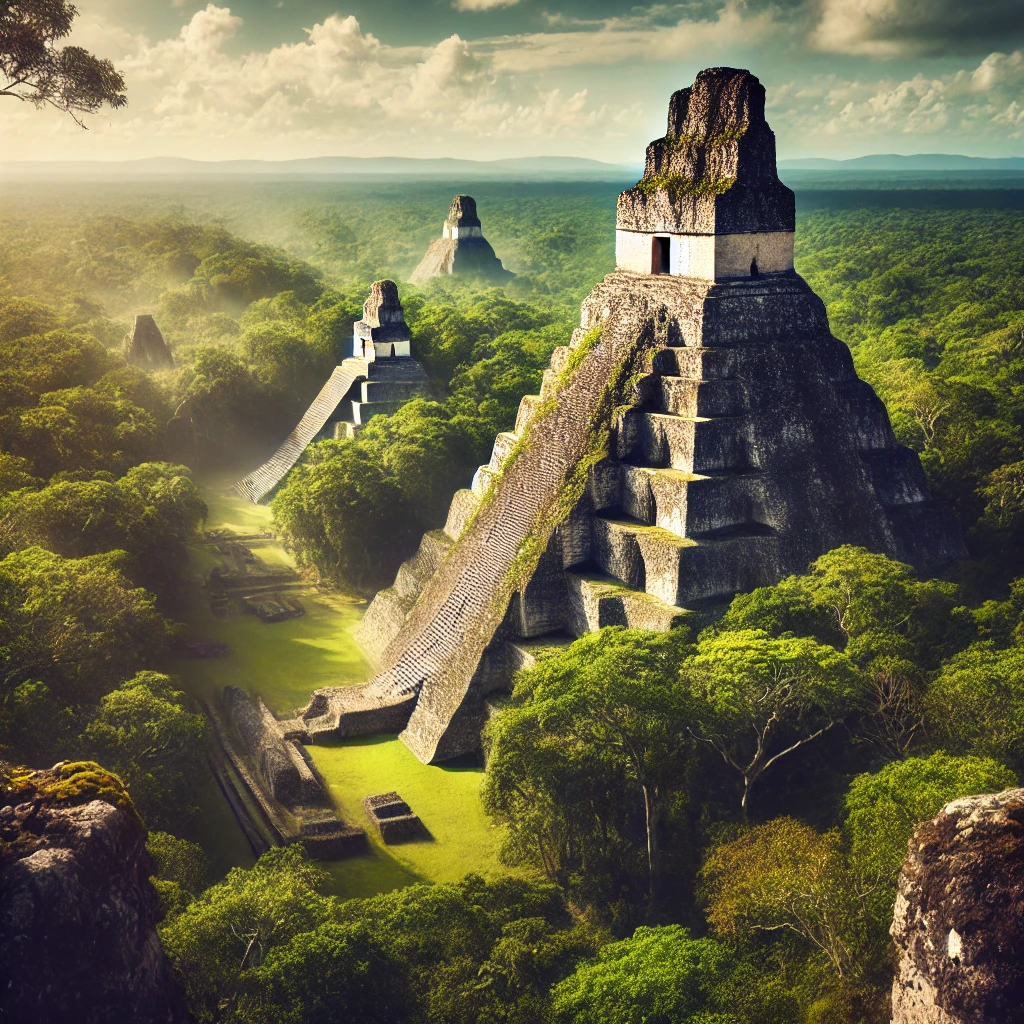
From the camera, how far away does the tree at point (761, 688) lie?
1373 centimetres

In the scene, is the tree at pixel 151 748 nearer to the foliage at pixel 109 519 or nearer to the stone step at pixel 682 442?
the foliage at pixel 109 519

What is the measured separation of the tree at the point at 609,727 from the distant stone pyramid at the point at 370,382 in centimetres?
1640

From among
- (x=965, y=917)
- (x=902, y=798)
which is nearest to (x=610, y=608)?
(x=902, y=798)

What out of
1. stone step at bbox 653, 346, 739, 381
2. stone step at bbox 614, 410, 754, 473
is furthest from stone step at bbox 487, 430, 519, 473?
stone step at bbox 653, 346, 739, 381

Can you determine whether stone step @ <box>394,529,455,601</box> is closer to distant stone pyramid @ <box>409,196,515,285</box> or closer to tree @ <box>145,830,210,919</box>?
tree @ <box>145,830,210,919</box>

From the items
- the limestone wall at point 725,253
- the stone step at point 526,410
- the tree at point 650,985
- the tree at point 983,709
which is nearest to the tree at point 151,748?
the tree at point 650,985

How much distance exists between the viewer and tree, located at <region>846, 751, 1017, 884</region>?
11.6m

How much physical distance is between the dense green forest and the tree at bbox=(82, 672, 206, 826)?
0.12 ft

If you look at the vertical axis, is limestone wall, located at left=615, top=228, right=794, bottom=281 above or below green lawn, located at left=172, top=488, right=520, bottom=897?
above

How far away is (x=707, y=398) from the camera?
17859 mm

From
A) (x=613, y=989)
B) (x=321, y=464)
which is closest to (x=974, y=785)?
(x=613, y=989)

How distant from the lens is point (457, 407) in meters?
28.7

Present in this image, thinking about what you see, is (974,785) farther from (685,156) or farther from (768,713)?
(685,156)

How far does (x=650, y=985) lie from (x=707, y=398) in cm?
939
